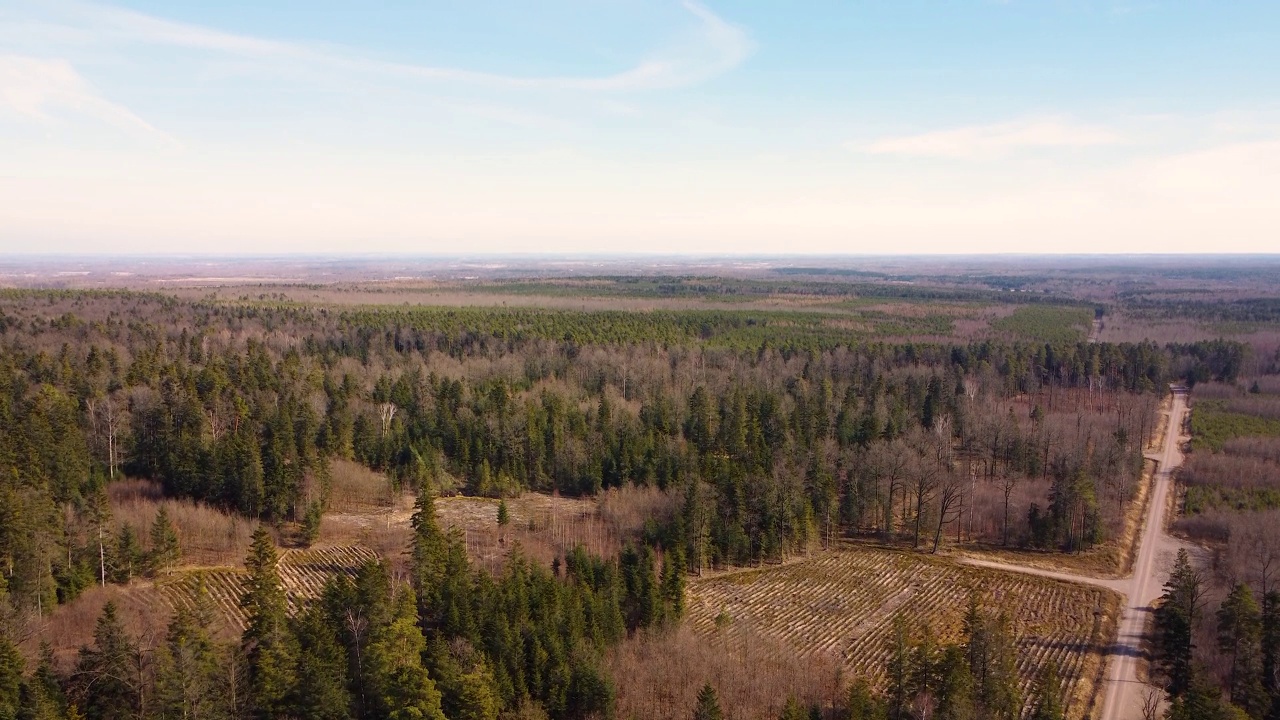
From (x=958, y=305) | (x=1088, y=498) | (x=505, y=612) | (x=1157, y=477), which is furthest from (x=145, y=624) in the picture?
(x=958, y=305)

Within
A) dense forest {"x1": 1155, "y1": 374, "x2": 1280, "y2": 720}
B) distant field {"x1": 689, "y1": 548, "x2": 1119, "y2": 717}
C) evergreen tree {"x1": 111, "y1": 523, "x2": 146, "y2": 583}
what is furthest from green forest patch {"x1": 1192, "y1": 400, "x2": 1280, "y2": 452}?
evergreen tree {"x1": 111, "y1": 523, "x2": 146, "y2": 583}

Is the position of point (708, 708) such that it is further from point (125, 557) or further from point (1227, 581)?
point (1227, 581)

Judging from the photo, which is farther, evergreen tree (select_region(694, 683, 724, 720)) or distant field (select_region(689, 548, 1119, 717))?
distant field (select_region(689, 548, 1119, 717))

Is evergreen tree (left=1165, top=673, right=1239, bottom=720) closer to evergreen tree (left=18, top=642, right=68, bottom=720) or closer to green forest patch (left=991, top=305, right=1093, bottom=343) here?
evergreen tree (left=18, top=642, right=68, bottom=720)

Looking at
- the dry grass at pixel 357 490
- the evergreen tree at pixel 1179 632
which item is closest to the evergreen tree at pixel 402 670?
the dry grass at pixel 357 490

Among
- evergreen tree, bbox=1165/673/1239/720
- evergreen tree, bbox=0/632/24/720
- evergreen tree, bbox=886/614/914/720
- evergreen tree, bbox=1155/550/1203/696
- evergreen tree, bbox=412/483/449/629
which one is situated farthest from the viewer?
evergreen tree, bbox=412/483/449/629

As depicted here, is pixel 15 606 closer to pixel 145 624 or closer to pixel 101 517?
pixel 145 624
